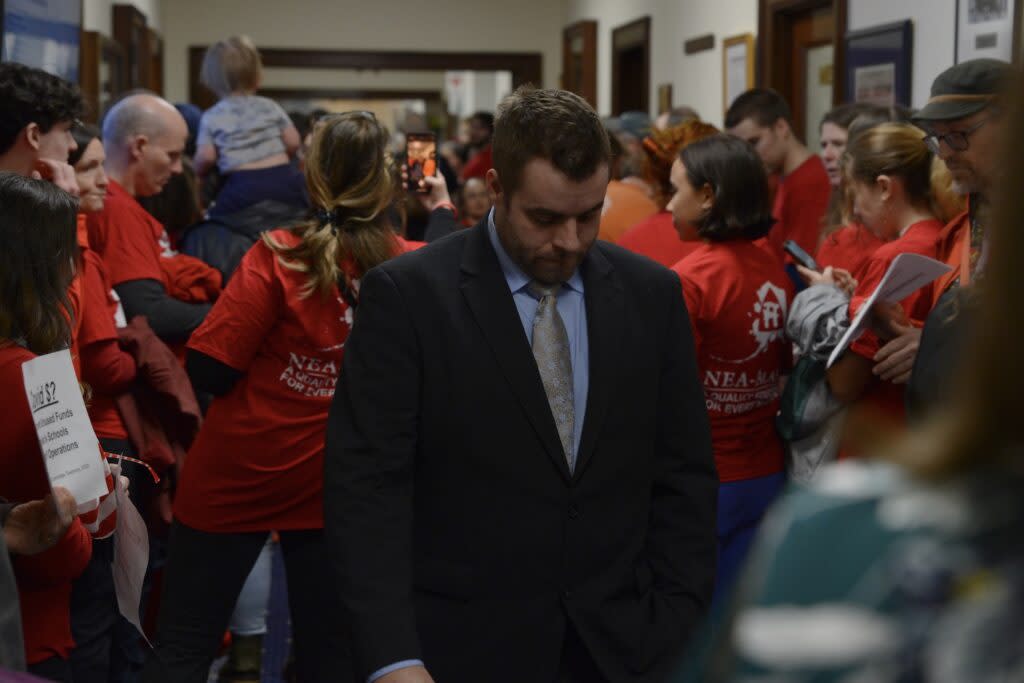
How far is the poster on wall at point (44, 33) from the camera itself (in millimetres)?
4191

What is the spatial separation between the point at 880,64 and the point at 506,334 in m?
3.96

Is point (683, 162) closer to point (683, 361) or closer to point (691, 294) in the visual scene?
point (691, 294)

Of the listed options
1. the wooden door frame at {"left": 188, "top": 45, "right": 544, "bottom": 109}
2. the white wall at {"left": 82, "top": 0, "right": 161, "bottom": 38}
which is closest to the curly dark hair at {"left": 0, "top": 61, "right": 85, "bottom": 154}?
the white wall at {"left": 82, "top": 0, "right": 161, "bottom": 38}

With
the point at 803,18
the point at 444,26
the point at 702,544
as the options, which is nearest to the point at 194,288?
the point at 702,544

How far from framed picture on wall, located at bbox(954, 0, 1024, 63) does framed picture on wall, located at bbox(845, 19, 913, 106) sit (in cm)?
38

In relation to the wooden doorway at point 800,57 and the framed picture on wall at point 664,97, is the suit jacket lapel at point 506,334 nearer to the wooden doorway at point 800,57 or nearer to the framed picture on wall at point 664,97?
the wooden doorway at point 800,57

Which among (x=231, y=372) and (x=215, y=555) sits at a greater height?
(x=231, y=372)

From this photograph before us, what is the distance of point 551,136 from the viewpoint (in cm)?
188

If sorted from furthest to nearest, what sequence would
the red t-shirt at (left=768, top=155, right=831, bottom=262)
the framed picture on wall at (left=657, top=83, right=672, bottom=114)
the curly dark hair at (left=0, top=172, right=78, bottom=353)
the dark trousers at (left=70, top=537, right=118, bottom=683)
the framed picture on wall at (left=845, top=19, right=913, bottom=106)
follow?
the framed picture on wall at (left=657, top=83, right=672, bottom=114)
the framed picture on wall at (left=845, top=19, right=913, bottom=106)
the red t-shirt at (left=768, top=155, right=831, bottom=262)
the dark trousers at (left=70, top=537, right=118, bottom=683)
the curly dark hair at (left=0, top=172, right=78, bottom=353)

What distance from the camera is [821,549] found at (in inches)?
26.3

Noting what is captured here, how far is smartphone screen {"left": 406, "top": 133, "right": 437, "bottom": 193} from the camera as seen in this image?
3.44 meters

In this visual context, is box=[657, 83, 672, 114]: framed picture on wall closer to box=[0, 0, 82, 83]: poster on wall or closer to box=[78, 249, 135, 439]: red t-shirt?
box=[0, 0, 82, 83]: poster on wall

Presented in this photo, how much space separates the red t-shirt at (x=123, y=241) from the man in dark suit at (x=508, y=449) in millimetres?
1686

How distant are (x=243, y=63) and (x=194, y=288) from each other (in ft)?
5.98
